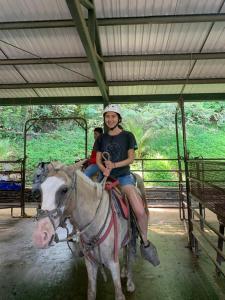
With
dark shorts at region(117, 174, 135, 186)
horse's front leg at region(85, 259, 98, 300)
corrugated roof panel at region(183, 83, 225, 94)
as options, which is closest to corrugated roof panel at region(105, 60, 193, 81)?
corrugated roof panel at region(183, 83, 225, 94)

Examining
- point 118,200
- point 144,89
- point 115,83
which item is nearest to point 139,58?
point 115,83

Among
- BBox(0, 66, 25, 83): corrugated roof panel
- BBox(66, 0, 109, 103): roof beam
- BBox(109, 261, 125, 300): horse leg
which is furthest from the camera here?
BBox(0, 66, 25, 83): corrugated roof panel

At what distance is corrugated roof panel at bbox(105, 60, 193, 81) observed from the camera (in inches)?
207

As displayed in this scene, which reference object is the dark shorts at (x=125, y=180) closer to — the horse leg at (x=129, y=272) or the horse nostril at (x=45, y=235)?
the horse leg at (x=129, y=272)

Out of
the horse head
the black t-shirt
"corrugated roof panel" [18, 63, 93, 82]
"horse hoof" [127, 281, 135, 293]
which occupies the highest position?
"corrugated roof panel" [18, 63, 93, 82]

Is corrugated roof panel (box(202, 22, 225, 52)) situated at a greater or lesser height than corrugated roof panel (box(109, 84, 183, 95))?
greater

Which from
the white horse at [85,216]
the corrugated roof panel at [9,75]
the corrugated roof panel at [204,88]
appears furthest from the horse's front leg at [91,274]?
the corrugated roof panel at [204,88]

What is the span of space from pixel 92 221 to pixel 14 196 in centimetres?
553

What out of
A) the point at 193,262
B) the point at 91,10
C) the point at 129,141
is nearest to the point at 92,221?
the point at 129,141

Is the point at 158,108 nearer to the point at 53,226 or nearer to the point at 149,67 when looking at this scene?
the point at 149,67

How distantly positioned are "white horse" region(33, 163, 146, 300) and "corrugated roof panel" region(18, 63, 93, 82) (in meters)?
3.61

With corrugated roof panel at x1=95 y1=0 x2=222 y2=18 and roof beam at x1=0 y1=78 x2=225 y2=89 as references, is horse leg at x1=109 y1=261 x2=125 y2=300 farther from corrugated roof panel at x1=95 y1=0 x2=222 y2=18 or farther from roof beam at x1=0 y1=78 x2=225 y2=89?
roof beam at x1=0 y1=78 x2=225 y2=89

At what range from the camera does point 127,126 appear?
1282 cm

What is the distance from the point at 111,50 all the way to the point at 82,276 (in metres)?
3.47
